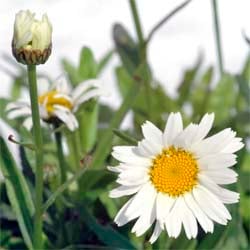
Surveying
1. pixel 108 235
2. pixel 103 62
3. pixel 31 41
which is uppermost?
pixel 31 41

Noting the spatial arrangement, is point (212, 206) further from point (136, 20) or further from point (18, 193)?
point (136, 20)

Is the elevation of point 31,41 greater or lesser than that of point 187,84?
greater

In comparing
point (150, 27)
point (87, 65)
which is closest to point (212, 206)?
point (87, 65)

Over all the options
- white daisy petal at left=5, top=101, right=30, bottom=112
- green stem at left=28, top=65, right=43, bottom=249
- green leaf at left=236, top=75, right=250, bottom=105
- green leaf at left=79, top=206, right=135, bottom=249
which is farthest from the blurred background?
green stem at left=28, top=65, right=43, bottom=249

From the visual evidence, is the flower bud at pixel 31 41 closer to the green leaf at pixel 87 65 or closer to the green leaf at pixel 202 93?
the green leaf at pixel 87 65

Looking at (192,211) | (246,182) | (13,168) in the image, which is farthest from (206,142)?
(246,182)

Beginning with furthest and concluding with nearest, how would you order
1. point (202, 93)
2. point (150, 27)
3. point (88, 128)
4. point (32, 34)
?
point (150, 27) < point (202, 93) < point (88, 128) < point (32, 34)

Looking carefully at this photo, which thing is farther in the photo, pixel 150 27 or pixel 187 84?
pixel 150 27
